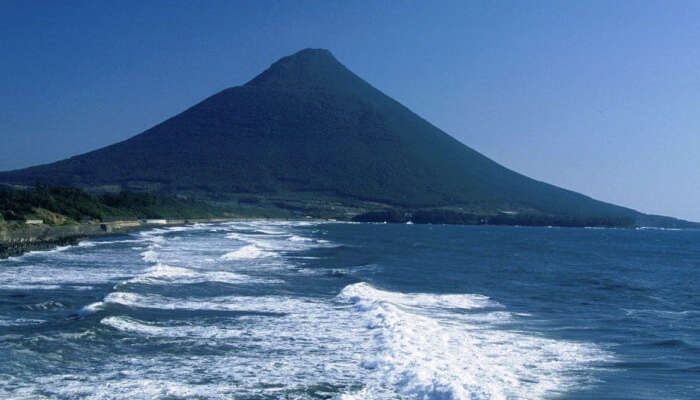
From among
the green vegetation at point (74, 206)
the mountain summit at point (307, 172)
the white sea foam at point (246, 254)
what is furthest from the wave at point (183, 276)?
the mountain summit at point (307, 172)

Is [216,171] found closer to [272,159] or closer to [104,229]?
[272,159]

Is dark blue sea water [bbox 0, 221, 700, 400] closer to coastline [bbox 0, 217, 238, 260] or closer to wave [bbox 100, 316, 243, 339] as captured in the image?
wave [bbox 100, 316, 243, 339]

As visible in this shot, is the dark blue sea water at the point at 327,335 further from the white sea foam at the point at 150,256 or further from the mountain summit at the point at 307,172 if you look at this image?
the mountain summit at the point at 307,172

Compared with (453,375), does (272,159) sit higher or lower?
higher

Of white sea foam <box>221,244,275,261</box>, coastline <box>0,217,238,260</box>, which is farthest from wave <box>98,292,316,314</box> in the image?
white sea foam <box>221,244,275,261</box>

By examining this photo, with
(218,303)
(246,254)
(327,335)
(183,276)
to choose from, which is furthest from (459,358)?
(246,254)

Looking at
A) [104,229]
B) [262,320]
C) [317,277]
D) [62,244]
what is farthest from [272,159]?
[262,320]
